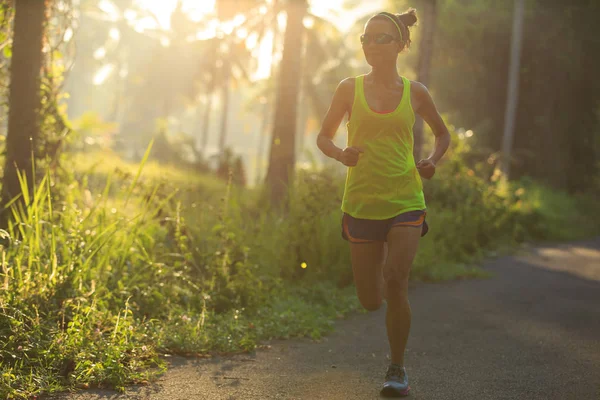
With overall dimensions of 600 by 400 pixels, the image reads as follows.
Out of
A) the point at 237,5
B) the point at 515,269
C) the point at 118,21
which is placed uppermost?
the point at 118,21

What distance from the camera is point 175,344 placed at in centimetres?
523

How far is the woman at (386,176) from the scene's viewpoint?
412 cm

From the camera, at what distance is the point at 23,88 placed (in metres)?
6.67

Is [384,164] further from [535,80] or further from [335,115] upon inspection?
[535,80]

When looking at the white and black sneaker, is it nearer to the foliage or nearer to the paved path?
the paved path

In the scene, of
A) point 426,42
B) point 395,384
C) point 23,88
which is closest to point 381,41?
point 395,384

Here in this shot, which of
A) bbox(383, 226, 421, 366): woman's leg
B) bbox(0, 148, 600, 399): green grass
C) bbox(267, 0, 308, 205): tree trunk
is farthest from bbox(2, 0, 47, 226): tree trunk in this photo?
bbox(267, 0, 308, 205): tree trunk

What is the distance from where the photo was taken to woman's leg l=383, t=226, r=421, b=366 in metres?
4.07

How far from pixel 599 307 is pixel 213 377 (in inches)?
196

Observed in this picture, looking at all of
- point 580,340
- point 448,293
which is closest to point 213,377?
point 580,340

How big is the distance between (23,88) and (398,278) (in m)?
4.25

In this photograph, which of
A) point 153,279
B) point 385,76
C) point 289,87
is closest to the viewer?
point 385,76

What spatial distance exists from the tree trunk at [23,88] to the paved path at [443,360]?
8.91ft

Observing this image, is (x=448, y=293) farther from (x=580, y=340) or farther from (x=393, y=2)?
(x=393, y=2)
